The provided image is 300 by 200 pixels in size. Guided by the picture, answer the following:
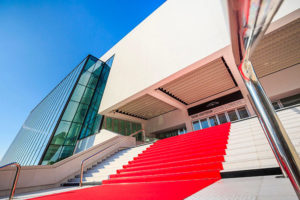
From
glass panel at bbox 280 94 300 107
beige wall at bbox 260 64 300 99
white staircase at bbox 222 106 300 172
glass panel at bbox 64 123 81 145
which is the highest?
beige wall at bbox 260 64 300 99

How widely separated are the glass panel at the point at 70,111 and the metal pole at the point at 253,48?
42.2 feet

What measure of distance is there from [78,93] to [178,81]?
9253mm

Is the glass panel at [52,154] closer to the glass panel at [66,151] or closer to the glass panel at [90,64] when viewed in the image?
the glass panel at [66,151]

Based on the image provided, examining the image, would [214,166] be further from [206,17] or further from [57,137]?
[57,137]

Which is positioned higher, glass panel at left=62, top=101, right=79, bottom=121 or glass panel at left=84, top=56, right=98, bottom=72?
glass panel at left=84, top=56, right=98, bottom=72

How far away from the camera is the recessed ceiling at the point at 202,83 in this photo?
802 cm

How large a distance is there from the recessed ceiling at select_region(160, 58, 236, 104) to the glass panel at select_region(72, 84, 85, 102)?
7.93 m

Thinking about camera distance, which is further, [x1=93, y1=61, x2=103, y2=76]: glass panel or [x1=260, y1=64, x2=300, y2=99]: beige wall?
[x1=93, y1=61, x2=103, y2=76]: glass panel

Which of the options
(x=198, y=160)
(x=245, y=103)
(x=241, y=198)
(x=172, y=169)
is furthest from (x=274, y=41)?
(x=241, y=198)

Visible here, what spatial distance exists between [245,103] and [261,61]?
9.10 feet

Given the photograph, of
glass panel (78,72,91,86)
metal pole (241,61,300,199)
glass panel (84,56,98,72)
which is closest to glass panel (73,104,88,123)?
glass panel (78,72,91,86)

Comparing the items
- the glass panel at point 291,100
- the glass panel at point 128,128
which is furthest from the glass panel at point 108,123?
the glass panel at point 291,100

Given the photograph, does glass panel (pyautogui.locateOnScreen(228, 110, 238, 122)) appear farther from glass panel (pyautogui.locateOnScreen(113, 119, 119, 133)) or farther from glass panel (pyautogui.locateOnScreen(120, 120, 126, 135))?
glass panel (pyautogui.locateOnScreen(113, 119, 119, 133))

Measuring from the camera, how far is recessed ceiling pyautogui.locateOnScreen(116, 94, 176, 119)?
10.9m
